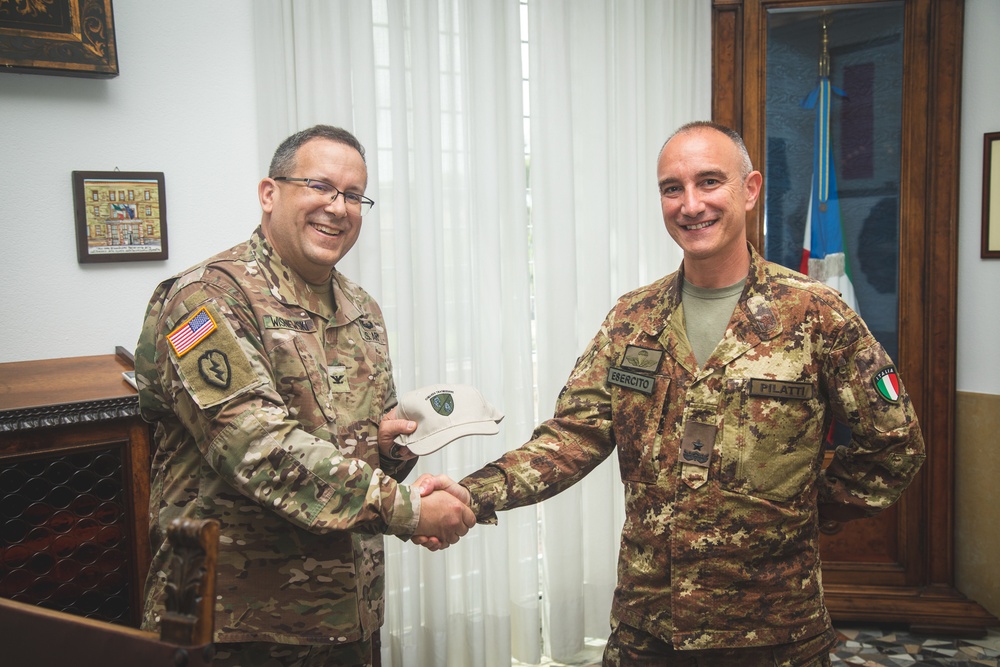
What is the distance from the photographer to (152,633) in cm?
107

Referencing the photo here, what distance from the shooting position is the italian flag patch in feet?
5.57

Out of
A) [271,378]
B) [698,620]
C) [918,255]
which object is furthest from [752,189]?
[918,255]

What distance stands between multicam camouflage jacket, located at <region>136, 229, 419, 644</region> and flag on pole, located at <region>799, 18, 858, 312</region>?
2230 mm

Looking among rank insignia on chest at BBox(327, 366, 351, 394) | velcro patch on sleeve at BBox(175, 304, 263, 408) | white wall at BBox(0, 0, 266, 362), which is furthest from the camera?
white wall at BBox(0, 0, 266, 362)

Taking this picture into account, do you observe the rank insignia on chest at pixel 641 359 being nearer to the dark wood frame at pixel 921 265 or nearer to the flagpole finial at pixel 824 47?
the dark wood frame at pixel 921 265

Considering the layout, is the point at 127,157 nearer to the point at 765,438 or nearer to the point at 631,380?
the point at 631,380

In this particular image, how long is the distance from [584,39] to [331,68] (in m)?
1.03

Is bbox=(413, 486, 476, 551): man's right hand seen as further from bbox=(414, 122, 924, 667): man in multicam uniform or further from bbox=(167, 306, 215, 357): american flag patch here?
bbox=(167, 306, 215, 357): american flag patch

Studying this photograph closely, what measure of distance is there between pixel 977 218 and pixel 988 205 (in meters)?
0.07

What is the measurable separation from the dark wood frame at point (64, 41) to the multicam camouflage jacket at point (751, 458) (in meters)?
1.69

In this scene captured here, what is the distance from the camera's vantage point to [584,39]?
3.00m

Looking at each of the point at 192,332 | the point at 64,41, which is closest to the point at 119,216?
the point at 64,41

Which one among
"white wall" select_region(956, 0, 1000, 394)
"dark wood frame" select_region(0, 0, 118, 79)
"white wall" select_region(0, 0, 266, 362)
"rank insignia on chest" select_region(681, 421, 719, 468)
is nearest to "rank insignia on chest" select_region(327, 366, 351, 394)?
"rank insignia on chest" select_region(681, 421, 719, 468)

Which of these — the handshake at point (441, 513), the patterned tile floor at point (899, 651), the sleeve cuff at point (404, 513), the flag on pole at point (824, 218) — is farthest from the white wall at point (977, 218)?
the sleeve cuff at point (404, 513)
